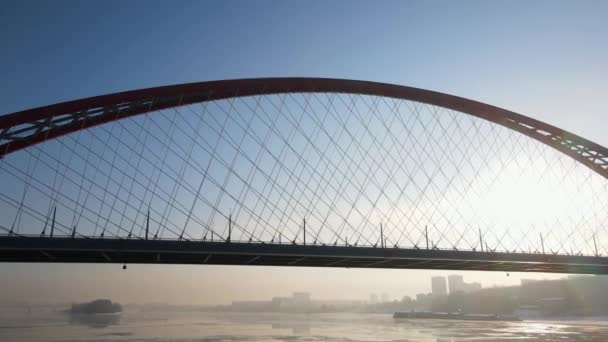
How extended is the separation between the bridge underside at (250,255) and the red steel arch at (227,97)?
6.37m

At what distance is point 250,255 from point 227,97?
11458 millimetres

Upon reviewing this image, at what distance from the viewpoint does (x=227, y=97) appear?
31422 millimetres

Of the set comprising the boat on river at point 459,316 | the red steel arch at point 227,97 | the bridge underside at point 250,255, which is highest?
the red steel arch at point 227,97

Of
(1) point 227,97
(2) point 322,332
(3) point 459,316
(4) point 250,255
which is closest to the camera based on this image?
(4) point 250,255

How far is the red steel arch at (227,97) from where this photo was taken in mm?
24859

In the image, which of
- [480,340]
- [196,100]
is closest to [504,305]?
[480,340]

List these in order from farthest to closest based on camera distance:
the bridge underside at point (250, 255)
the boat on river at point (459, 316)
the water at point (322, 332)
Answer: the boat on river at point (459, 316), the water at point (322, 332), the bridge underside at point (250, 255)

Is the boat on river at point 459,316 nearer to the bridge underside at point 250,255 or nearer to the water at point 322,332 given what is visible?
the water at point 322,332

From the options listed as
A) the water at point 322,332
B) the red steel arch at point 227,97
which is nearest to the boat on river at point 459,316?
the water at point 322,332

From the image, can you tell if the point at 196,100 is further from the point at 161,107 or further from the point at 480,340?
the point at 480,340

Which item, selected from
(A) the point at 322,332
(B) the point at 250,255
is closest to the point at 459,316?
(A) the point at 322,332

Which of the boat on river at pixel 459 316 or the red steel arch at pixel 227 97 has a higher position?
the red steel arch at pixel 227 97

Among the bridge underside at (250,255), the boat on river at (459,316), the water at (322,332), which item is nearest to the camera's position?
the bridge underside at (250,255)

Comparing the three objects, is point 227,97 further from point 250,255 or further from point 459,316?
point 459,316
